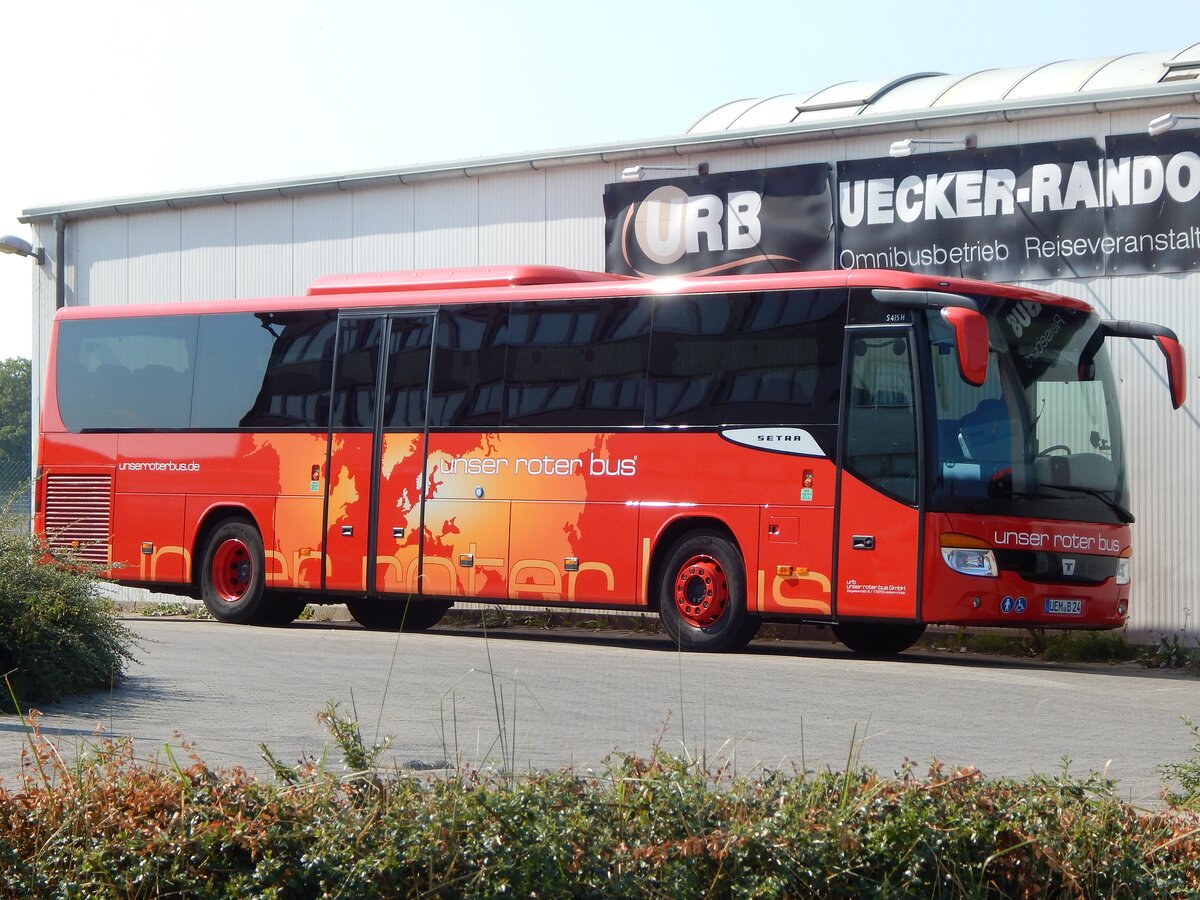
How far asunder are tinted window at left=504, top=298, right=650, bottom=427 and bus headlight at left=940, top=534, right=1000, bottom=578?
324cm

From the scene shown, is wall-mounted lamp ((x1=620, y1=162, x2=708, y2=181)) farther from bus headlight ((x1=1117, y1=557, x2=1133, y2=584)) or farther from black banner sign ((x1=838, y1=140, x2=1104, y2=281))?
bus headlight ((x1=1117, y1=557, x2=1133, y2=584))

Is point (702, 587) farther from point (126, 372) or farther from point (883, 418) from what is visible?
point (126, 372)

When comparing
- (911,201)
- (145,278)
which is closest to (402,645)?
(911,201)

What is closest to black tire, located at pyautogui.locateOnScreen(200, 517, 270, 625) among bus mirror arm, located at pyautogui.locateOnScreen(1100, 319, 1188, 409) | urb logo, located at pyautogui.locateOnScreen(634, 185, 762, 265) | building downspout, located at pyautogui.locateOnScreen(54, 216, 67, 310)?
urb logo, located at pyautogui.locateOnScreen(634, 185, 762, 265)

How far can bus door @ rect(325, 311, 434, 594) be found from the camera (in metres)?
17.3

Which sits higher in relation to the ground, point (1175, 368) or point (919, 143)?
point (919, 143)

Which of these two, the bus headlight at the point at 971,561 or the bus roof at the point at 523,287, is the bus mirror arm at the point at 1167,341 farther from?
the bus headlight at the point at 971,561

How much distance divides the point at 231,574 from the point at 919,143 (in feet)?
28.7

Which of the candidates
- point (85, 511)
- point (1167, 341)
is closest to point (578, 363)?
point (1167, 341)

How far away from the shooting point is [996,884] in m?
4.93

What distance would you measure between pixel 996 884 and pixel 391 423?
13091 mm

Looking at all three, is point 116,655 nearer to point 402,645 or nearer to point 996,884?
point 402,645

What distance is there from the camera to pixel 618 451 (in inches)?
627

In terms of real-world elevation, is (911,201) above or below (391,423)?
above
